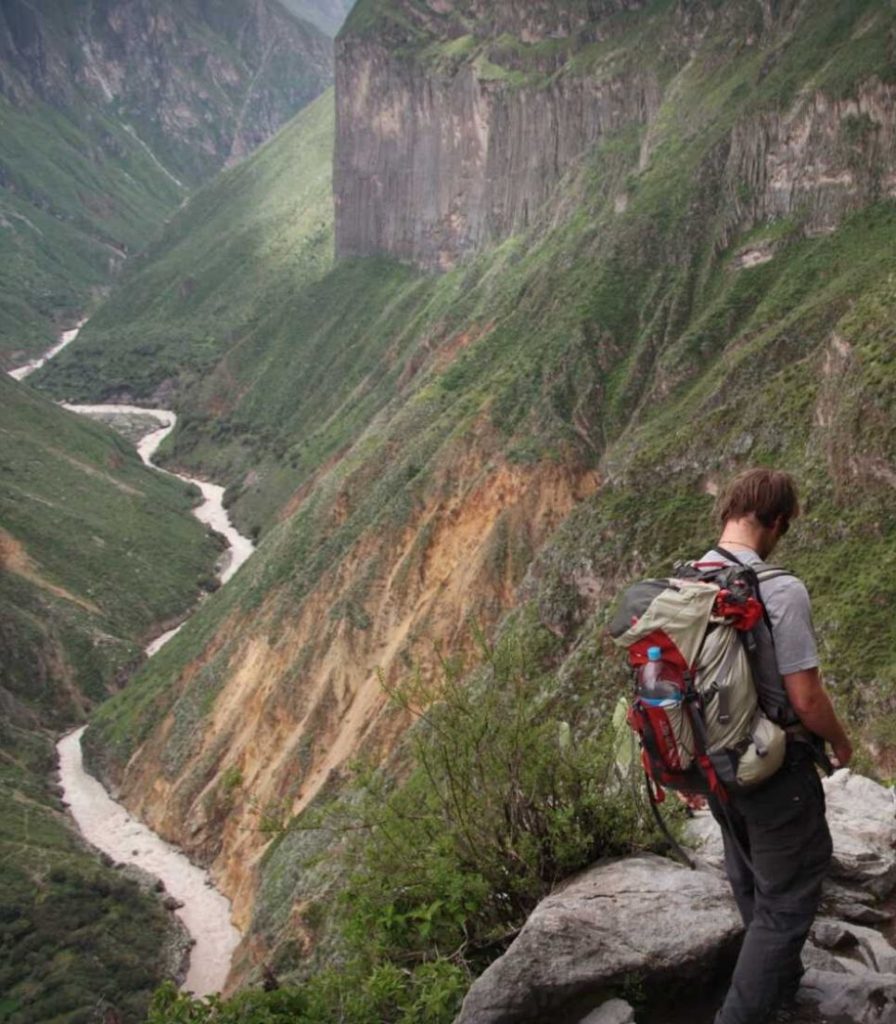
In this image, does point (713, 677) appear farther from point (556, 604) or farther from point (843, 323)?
point (556, 604)

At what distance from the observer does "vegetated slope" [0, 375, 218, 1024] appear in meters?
42.3

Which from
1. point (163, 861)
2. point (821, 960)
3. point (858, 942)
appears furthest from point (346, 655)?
point (821, 960)

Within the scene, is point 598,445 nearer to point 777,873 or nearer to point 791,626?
point 777,873

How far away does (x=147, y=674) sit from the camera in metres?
71.7

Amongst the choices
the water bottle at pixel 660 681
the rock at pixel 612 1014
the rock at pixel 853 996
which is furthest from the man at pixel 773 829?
the rock at pixel 612 1014

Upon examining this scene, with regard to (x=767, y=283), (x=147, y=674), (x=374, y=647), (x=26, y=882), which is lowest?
(x=26, y=882)

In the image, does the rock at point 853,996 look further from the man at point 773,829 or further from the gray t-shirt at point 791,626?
the gray t-shirt at point 791,626

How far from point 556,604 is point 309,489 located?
54.3 m

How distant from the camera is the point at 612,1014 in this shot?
8.80 meters

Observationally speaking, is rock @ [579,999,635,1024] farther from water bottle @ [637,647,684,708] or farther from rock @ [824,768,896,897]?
water bottle @ [637,647,684,708]

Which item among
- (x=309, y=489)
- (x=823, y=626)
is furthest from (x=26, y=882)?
(x=309, y=489)

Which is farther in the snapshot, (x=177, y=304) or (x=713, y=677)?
(x=177, y=304)

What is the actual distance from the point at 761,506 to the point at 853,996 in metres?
3.45

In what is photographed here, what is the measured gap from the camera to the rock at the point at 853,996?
8.16 m
